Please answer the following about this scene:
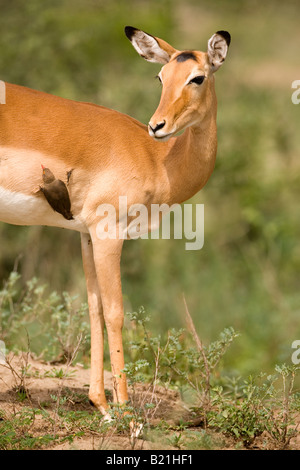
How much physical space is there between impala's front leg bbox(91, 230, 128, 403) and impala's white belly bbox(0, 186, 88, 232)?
244mm

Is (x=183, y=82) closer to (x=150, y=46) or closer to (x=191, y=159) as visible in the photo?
(x=150, y=46)

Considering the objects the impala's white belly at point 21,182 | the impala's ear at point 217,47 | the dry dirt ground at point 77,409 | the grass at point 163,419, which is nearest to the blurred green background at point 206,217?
the dry dirt ground at point 77,409

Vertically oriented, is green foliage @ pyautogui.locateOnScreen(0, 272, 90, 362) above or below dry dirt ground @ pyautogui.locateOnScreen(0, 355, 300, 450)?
above

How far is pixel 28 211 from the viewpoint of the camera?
5105 millimetres

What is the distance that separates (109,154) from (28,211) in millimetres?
697

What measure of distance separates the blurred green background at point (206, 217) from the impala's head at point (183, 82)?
430 cm

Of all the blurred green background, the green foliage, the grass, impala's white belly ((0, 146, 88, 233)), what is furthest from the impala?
the blurred green background

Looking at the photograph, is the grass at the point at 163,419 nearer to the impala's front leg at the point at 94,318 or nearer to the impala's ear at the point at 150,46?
the impala's front leg at the point at 94,318

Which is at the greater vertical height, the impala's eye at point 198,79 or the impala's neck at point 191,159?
the impala's eye at point 198,79

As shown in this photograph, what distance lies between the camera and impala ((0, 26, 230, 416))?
5000 mm

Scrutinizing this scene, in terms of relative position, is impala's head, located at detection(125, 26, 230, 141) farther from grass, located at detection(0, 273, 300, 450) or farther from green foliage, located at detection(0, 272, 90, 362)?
green foliage, located at detection(0, 272, 90, 362)

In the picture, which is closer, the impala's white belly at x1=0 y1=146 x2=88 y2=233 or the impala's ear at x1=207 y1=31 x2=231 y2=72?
the impala's white belly at x1=0 y1=146 x2=88 y2=233

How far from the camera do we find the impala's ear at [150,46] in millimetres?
5320
